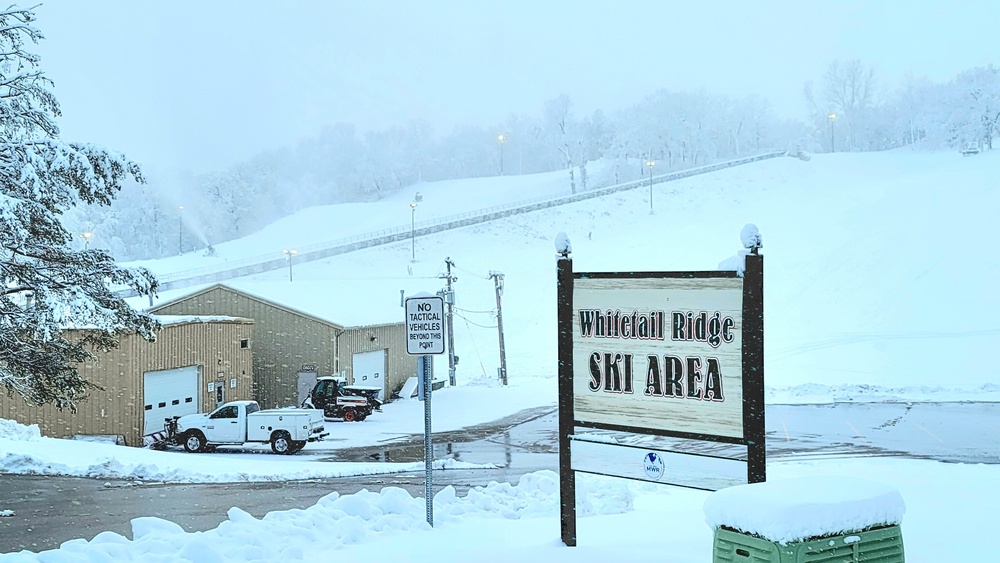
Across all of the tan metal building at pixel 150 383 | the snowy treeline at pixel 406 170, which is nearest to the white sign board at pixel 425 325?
the tan metal building at pixel 150 383

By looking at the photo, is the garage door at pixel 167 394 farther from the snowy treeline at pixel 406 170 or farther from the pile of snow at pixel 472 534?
the snowy treeline at pixel 406 170

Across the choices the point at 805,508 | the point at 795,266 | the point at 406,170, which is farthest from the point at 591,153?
the point at 805,508

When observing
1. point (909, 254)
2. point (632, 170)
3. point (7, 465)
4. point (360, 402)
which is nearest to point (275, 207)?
point (632, 170)

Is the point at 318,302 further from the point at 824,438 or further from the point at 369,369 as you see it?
the point at 824,438

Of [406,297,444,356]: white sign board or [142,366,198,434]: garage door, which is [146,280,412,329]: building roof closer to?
[142,366,198,434]: garage door

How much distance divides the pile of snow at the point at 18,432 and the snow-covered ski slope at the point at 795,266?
15.6m

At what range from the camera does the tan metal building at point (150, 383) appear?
28938mm

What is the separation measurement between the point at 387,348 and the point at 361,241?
4425cm

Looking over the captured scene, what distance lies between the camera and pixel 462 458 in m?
23.9

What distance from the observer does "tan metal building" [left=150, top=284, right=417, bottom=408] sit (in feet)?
125

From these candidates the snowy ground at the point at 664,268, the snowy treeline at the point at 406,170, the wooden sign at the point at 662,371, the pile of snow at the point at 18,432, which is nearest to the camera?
the wooden sign at the point at 662,371

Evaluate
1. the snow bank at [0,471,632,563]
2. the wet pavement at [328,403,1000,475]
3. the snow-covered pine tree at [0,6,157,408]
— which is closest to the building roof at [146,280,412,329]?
the wet pavement at [328,403,1000,475]

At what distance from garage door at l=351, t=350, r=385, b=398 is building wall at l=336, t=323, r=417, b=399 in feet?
0.93

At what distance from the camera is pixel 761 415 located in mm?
7852
